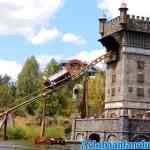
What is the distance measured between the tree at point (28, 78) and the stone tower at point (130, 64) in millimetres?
49167

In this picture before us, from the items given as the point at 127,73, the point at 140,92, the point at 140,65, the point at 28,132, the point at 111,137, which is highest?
the point at 140,65

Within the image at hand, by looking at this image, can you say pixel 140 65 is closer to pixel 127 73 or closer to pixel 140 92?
pixel 127 73

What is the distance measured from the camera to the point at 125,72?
7119 cm

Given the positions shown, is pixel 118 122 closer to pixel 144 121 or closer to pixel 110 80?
pixel 144 121

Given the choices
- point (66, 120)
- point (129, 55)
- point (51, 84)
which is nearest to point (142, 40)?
point (129, 55)

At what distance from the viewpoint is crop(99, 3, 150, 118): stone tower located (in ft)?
232

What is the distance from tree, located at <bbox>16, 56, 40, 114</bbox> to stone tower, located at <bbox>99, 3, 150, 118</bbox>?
49167mm

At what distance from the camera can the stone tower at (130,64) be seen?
70812mm

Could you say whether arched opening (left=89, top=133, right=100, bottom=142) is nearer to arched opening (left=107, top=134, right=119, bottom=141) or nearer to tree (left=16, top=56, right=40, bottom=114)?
arched opening (left=107, top=134, right=119, bottom=141)

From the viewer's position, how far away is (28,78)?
124m

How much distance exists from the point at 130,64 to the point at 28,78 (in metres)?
55.9

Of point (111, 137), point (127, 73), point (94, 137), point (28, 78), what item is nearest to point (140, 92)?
point (127, 73)

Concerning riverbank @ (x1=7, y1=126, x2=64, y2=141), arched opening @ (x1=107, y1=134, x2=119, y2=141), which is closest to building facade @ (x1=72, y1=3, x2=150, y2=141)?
arched opening @ (x1=107, y1=134, x2=119, y2=141)

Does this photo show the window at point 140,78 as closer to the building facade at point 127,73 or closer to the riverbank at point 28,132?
the building facade at point 127,73
